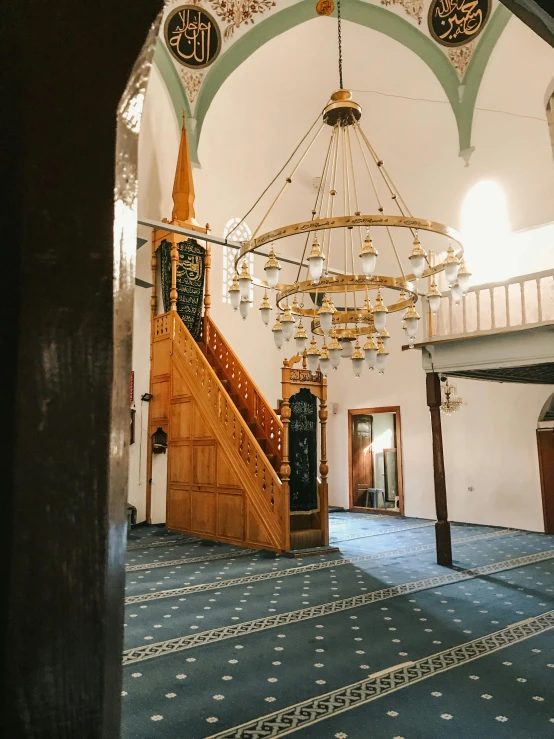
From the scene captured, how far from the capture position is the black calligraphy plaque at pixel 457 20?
8.72 meters

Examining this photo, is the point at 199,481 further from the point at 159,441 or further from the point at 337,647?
the point at 337,647

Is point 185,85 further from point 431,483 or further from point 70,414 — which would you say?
point 70,414

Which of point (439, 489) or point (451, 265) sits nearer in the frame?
point (451, 265)

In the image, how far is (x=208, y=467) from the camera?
7504mm

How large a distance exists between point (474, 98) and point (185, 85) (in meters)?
4.84

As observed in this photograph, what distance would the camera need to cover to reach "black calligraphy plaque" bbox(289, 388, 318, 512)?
22.0 feet

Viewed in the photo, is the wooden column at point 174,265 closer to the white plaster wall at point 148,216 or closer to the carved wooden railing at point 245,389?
the white plaster wall at point 148,216

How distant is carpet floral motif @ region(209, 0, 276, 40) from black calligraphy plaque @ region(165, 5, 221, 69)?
0.19 meters

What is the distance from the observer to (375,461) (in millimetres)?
12562

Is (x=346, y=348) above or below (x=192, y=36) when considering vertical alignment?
below

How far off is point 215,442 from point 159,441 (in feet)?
5.43

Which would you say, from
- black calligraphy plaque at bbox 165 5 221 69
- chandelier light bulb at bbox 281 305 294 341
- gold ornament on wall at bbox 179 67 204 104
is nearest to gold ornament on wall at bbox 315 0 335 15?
black calligraphy plaque at bbox 165 5 221 69

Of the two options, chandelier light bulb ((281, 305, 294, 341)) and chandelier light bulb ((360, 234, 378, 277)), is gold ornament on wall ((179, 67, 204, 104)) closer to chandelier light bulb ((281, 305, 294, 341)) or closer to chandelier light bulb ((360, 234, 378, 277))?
chandelier light bulb ((281, 305, 294, 341))

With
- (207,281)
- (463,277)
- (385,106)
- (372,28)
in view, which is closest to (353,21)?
(372,28)
